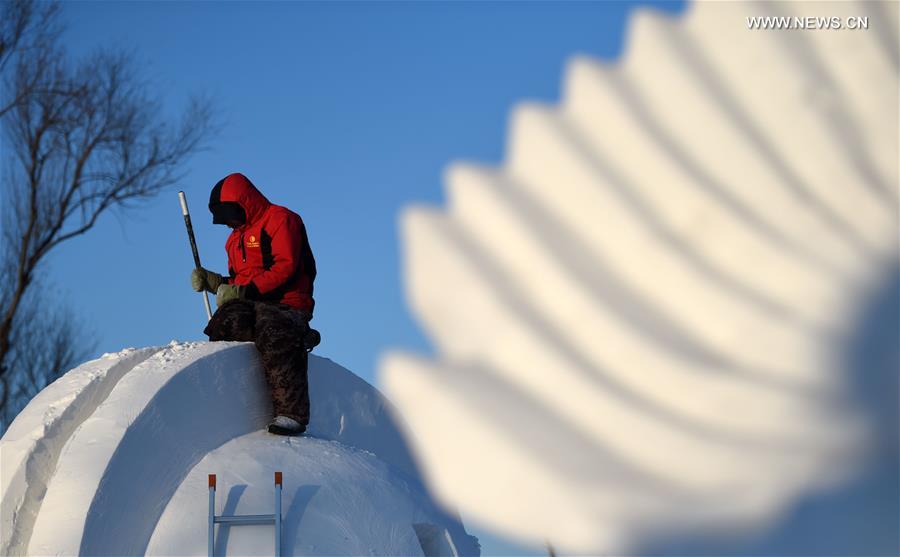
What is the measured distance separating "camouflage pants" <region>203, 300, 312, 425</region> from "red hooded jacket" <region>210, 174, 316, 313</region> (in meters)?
0.13

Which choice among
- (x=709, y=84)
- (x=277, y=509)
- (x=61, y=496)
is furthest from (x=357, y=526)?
(x=709, y=84)

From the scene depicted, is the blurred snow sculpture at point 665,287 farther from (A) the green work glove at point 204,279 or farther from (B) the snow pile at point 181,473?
(A) the green work glove at point 204,279

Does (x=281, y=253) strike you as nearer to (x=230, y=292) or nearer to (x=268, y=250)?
(x=268, y=250)

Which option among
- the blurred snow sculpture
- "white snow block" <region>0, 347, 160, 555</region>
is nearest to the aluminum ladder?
"white snow block" <region>0, 347, 160, 555</region>

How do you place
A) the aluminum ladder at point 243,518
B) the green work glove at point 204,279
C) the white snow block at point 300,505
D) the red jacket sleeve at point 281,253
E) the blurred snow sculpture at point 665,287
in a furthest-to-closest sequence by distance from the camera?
the green work glove at point 204,279
the red jacket sleeve at point 281,253
the white snow block at point 300,505
the aluminum ladder at point 243,518
the blurred snow sculpture at point 665,287

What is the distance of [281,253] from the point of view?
6.09 meters

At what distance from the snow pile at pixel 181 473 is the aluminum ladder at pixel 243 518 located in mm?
62

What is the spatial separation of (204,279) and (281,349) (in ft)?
3.67

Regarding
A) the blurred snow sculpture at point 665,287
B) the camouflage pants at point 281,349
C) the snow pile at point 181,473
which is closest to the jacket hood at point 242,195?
the camouflage pants at point 281,349

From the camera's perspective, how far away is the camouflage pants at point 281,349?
5.84 m

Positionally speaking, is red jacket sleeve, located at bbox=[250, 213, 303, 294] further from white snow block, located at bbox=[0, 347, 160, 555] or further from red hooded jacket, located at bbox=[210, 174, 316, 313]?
white snow block, located at bbox=[0, 347, 160, 555]

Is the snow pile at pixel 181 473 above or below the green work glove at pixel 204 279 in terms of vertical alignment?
below

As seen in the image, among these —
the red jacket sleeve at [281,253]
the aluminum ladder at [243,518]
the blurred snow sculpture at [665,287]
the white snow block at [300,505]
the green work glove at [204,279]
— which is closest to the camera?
the blurred snow sculpture at [665,287]

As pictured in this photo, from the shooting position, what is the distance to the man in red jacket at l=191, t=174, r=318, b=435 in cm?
586
